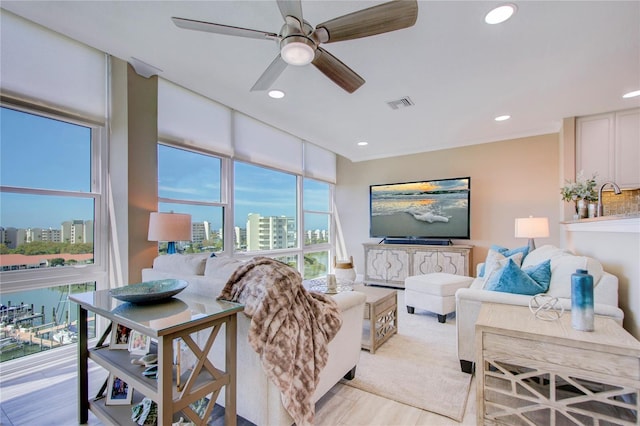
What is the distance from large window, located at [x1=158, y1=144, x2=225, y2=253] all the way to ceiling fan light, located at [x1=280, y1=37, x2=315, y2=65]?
2015 millimetres

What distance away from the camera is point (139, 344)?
5.61 feet

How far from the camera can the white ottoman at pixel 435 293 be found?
336 cm

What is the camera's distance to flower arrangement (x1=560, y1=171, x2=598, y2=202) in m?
3.36

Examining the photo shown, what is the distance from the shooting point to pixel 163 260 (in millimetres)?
2311

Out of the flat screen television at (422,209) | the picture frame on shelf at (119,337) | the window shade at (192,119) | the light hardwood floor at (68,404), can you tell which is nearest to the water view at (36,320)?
the light hardwood floor at (68,404)

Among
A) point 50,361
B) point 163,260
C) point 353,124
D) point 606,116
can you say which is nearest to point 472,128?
point 606,116

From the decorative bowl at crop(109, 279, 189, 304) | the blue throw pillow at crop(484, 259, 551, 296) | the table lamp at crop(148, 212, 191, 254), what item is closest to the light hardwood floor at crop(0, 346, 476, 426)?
the blue throw pillow at crop(484, 259, 551, 296)

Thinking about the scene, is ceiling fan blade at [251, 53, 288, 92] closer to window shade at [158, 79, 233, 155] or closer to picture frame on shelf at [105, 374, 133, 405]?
window shade at [158, 79, 233, 155]

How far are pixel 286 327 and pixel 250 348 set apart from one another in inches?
10.1

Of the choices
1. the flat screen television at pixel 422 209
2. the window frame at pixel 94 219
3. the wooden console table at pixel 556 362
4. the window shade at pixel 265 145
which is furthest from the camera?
the flat screen television at pixel 422 209

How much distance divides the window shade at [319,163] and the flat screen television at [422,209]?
983 millimetres

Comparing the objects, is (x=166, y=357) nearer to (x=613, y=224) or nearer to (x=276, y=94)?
(x=276, y=94)

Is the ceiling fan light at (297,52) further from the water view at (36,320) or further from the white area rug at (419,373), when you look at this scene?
the water view at (36,320)

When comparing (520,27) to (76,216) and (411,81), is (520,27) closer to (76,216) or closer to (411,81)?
(411,81)
